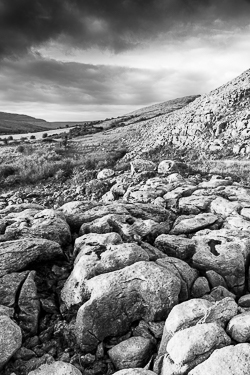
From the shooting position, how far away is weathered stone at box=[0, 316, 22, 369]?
5.50 m

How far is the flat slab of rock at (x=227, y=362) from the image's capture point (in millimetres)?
4293

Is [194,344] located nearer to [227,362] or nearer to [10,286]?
[227,362]

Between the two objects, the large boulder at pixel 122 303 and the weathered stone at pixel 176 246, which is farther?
the weathered stone at pixel 176 246

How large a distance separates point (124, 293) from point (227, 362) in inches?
110

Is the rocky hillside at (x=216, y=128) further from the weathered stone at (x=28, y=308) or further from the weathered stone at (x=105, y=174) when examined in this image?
the weathered stone at (x=28, y=308)

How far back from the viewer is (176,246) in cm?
906

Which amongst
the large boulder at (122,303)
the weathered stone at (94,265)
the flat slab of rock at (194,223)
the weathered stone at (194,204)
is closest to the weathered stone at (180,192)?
the weathered stone at (194,204)

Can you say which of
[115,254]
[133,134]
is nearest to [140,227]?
[115,254]

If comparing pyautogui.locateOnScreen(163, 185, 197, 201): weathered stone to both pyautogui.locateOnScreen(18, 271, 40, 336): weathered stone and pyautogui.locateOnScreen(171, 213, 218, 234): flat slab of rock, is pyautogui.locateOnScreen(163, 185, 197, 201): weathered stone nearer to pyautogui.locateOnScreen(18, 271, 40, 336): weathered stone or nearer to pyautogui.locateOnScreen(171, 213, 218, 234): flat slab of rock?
pyautogui.locateOnScreen(171, 213, 218, 234): flat slab of rock

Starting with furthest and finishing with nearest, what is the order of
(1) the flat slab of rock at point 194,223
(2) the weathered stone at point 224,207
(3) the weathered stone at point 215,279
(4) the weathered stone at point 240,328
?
(2) the weathered stone at point 224,207, (1) the flat slab of rock at point 194,223, (3) the weathered stone at point 215,279, (4) the weathered stone at point 240,328

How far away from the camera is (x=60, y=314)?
716 centimetres

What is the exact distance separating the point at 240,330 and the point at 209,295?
216cm

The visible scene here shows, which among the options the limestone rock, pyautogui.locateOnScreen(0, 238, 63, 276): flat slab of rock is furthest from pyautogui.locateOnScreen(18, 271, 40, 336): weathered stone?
the limestone rock

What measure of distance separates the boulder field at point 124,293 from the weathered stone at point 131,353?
2 cm
